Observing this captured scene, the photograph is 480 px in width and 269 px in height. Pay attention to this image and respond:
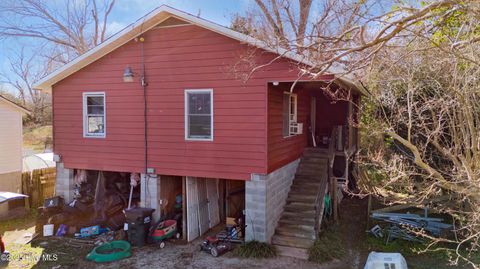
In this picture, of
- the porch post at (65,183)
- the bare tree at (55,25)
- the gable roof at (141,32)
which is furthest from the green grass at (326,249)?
the bare tree at (55,25)

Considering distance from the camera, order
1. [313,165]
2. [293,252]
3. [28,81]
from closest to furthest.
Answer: [293,252] < [313,165] < [28,81]

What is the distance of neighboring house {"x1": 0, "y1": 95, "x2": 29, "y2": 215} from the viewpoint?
12930 mm

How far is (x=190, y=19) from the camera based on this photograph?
8992 mm

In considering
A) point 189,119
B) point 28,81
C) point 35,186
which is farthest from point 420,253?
point 28,81

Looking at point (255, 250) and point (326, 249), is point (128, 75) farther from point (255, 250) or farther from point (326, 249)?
point (326, 249)

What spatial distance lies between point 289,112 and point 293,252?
427 centimetres

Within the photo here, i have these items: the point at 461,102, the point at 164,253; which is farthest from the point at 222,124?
the point at 461,102

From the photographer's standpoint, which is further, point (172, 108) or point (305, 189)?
point (305, 189)

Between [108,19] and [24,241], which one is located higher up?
[108,19]

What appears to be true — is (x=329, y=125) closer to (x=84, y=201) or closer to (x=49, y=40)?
(x=84, y=201)

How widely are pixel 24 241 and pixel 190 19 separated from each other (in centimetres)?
752

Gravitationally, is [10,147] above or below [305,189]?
above

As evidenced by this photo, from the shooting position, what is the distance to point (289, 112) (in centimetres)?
1095

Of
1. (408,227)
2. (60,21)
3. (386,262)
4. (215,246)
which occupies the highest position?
(60,21)
